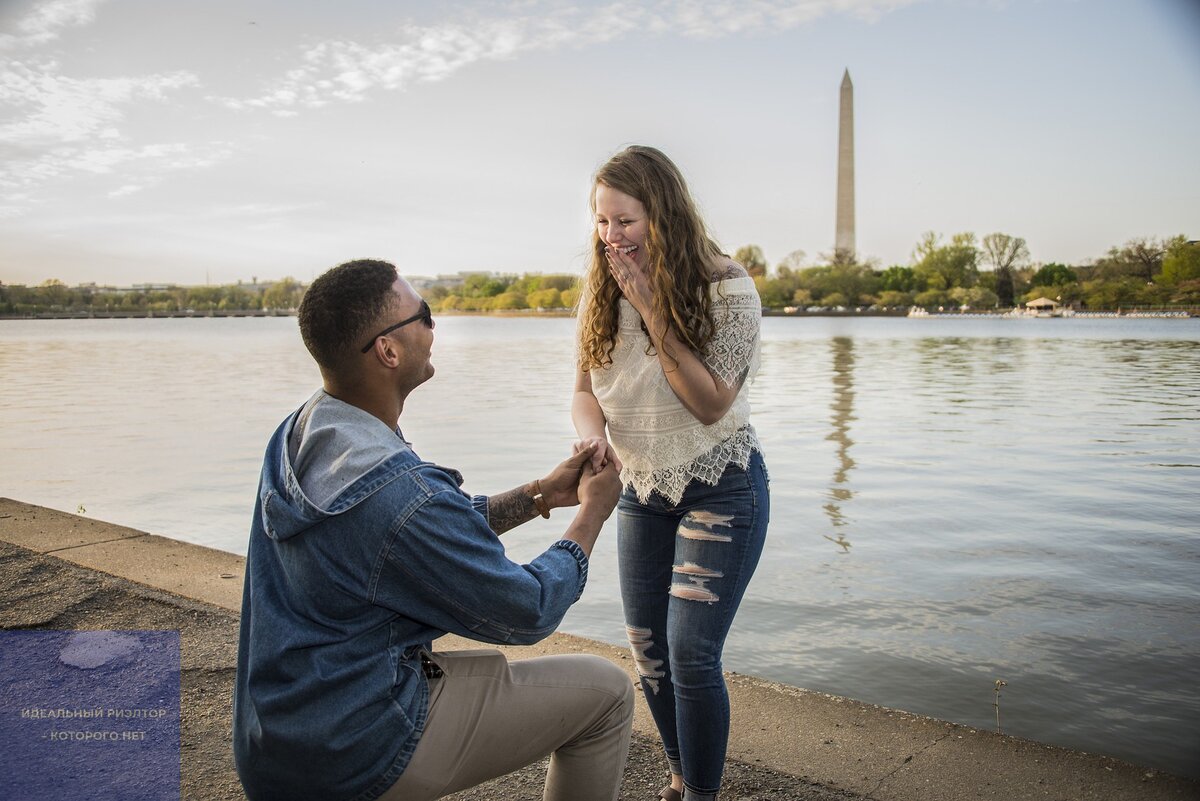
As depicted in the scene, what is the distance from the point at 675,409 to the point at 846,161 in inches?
4370

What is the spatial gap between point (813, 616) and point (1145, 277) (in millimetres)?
106134

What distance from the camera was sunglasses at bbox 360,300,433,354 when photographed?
2.02 metres

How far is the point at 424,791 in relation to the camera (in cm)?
193

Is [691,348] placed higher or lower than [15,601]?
higher

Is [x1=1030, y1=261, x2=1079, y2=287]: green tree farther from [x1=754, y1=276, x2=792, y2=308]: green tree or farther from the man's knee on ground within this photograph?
the man's knee on ground

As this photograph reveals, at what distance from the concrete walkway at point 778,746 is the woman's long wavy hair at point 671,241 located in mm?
1562

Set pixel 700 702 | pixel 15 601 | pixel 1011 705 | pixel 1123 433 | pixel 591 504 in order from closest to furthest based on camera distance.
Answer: pixel 591 504
pixel 700 702
pixel 15 601
pixel 1011 705
pixel 1123 433

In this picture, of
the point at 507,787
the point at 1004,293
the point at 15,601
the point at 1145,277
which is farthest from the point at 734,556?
the point at 1004,293

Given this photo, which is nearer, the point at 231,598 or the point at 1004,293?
the point at 231,598

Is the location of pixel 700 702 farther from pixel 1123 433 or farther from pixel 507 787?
pixel 1123 433

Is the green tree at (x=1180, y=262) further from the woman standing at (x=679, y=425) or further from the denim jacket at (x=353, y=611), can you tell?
the denim jacket at (x=353, y=611)

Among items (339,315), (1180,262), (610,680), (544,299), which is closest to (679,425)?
(610,680)

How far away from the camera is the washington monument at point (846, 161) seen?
347 feet

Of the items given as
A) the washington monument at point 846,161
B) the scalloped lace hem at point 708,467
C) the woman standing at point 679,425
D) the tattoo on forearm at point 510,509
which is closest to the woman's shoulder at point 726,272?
the woman standing at point 679,425
